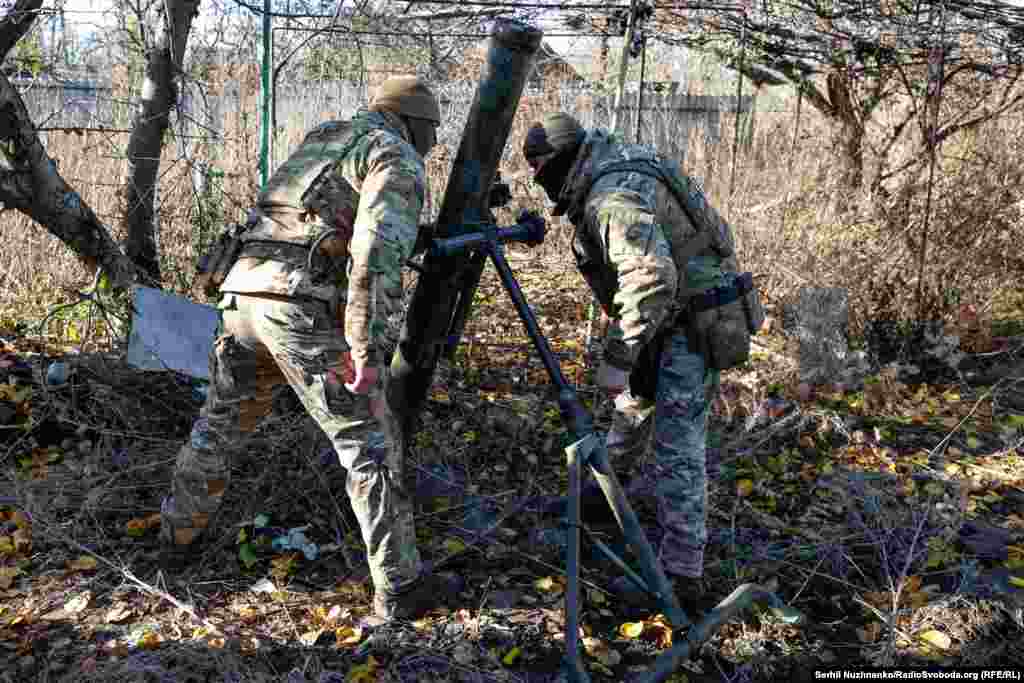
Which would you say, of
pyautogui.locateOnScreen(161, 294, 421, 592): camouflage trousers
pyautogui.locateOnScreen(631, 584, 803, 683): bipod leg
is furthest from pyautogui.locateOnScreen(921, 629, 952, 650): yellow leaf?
pyautogui.locateOnScreen(161, 294, 421, 592): camouflage trousers

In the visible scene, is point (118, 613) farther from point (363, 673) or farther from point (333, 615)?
point (363, 673)

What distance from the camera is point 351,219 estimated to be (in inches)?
109

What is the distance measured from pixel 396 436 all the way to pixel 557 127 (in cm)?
134

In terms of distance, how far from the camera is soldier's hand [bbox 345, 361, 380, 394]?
2650 mm

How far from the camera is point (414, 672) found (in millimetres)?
2652

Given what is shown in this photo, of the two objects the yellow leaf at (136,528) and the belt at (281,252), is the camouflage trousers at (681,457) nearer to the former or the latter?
the belt at (281,252)

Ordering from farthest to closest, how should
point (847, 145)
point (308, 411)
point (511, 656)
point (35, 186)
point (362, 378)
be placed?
point (847, 145) → point (35, 186) → point (308, 411) → point (511, 656) → point (362, 378)

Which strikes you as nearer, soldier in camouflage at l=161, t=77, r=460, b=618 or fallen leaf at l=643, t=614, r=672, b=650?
soldier in camouflage at l=161, t=77, r=460, b=618

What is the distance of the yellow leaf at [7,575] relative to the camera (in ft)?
9.88

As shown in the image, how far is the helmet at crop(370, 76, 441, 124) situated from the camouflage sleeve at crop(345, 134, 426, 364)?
29 cm

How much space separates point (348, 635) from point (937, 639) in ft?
7.19

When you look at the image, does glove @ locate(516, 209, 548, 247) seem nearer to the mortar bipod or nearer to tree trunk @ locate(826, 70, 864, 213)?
the mortar bipod

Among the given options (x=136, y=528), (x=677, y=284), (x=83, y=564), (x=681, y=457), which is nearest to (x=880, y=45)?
(x=677, y=284)

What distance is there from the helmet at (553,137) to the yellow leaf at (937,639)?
2.31m
